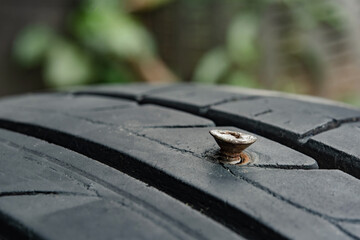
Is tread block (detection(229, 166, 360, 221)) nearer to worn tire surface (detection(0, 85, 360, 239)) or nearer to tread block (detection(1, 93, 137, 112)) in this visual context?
worn tire surface (detection(0, 85, 360, 239))

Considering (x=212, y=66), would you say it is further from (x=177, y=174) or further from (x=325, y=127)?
(x=177, y=174)

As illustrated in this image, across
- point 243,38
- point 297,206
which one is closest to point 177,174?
point 297,206

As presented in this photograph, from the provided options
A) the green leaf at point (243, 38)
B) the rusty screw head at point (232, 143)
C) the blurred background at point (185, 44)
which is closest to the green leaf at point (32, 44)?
the blurred background at point (185, 44)

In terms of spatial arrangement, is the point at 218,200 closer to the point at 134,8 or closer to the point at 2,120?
the point at 2,120

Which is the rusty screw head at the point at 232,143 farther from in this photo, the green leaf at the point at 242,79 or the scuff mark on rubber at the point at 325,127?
the green leaf at the point at 242,79

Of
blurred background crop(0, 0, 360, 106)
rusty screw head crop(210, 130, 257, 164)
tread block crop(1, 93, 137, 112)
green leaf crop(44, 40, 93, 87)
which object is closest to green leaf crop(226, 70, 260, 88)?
blurred background crop(0, 0, 360, 106)

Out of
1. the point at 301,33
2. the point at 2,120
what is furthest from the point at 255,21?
the point at 2,120
